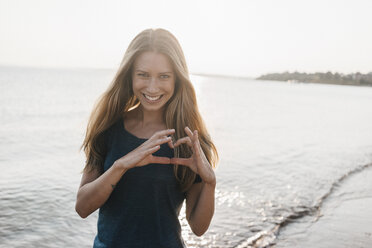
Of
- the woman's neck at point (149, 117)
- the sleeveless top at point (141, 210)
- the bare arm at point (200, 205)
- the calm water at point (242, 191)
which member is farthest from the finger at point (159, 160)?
the calm water at point (242, 191)

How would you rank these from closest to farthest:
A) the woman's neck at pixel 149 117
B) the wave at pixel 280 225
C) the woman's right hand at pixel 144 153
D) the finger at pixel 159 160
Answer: the woman's right hand at pixel 144 153, the finger at pixel 159 160, the woman's neck at pixel 149 117, the wave at pixel 280 225

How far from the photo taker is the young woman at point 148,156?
2195 millimetres

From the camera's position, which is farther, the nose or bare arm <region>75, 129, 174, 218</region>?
the nose

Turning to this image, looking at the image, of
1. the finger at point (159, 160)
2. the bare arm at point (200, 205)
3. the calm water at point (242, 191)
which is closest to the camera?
the finger at point (159, 160)

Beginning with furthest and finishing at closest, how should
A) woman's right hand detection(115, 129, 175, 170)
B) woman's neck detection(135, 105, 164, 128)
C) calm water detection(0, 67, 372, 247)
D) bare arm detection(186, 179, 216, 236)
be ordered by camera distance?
Result: calm water detection(0, 67, 372, 247) → woman's neck detection(135, 105, 164, 128) → bare arm detection(186, 179, 216, 236) → woman's right hand detection(115, 129, 175, 170)

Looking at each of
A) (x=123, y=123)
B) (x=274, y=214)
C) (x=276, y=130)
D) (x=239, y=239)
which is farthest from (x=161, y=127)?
(x=276, y=130)

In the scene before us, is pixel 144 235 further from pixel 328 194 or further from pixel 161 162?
pixel 328 194

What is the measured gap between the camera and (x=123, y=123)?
8.43 ft

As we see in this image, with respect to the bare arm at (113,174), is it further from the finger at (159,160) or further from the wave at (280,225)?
the wave at (280,225)

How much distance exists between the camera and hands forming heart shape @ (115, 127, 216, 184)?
6.62 feet

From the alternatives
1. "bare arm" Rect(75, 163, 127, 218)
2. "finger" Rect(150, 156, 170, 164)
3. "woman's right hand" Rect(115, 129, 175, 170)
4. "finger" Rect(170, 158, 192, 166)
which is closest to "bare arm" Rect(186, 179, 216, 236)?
"finger" Rect(170, 158, 192, 166)

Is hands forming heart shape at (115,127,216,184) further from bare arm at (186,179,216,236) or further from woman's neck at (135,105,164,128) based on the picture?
woman's neck at (135,105,164,128)

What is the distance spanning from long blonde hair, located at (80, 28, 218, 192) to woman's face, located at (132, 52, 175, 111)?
0.16 ft

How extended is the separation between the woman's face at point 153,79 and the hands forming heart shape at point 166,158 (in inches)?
17.2
